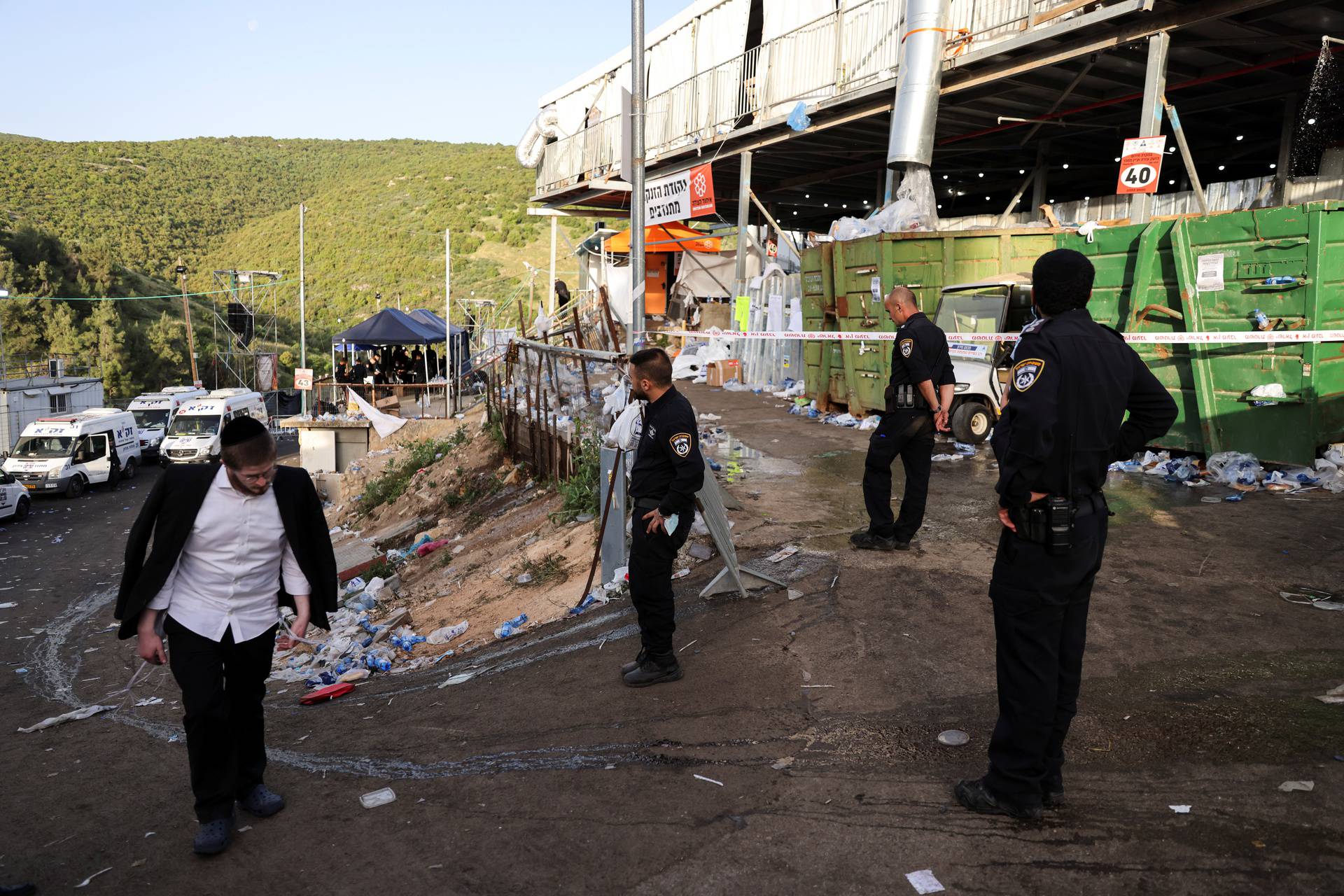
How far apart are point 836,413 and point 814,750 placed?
10.7 meters

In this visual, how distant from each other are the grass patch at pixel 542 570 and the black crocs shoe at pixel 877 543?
8.95 ft

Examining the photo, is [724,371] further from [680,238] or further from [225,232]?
[225,232]

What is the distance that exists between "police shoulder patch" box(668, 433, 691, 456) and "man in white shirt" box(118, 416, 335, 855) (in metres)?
1.81

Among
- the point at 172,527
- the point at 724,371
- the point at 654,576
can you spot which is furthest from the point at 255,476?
the point at 724,371

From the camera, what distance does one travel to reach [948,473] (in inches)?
374

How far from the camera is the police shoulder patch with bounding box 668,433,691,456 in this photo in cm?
465

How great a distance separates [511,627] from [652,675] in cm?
270

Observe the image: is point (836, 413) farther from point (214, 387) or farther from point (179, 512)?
point (214, 387)

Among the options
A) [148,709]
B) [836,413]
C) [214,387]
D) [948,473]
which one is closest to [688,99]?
[836,413]

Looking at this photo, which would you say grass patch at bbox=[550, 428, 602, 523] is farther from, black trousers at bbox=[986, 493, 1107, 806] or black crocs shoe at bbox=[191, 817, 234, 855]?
black trousers at bbox=[986, 493, 1107, 806]

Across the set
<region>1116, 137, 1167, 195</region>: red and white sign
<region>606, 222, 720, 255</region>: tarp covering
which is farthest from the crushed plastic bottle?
<region>606, 222, 720, 255</region>: tarp covering

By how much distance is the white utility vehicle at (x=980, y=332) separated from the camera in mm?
10578

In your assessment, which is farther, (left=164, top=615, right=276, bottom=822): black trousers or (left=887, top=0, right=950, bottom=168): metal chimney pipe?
(left=887, top=0, right=950, bottom=168): metal chimney pipe

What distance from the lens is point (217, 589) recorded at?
3615mm
